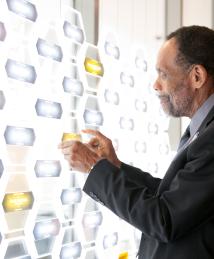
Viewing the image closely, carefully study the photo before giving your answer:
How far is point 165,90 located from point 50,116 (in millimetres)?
431

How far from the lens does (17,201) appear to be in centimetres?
125

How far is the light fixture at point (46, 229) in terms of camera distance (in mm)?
1301

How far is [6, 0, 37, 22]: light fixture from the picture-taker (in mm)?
1242

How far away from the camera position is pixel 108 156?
1.16 meters

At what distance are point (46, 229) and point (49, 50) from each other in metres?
0.62

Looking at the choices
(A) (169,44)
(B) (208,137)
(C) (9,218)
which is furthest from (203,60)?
(C) (9,218)

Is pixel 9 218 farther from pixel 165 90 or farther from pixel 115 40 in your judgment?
pixel 115 40

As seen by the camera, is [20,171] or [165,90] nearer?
[165,90]

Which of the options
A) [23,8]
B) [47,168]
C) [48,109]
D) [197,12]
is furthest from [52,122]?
[197,12]

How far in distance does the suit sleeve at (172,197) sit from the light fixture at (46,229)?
401 mm

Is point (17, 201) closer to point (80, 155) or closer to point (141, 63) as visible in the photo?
point (80, 155)

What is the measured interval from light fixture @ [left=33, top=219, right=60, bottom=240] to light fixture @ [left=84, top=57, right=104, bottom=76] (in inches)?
24.6

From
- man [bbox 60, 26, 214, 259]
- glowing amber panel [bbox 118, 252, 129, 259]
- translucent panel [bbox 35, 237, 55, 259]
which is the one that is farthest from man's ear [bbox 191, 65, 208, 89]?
glowing amber panel [bbox 118, 252, 129, 259]

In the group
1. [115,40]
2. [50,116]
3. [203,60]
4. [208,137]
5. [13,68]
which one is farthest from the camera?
[115,40]
